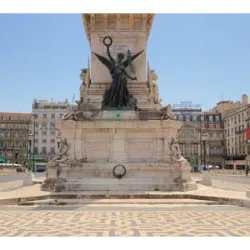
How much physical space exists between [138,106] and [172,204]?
221 inches

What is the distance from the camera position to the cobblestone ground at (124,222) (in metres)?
7.14

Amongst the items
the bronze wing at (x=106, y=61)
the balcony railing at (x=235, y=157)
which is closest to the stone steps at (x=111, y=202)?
the bronze wing at (x=106, y=61)

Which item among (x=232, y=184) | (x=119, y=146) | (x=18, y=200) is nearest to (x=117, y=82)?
(x=119, y=146)

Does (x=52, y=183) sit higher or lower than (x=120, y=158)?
lower

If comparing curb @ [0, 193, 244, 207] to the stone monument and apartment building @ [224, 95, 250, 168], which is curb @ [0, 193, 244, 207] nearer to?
the stone monument

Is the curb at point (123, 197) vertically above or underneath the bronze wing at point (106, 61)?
underneath

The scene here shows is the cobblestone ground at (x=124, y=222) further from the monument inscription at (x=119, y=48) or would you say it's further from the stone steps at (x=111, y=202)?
the monument inscription at (x=119, y=48)

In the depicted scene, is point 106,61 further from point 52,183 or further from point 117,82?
point 52,183

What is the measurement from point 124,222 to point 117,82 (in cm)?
863

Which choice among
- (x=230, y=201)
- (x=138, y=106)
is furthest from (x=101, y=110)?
(x=230, y=201)

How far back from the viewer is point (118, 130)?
49.9 ft

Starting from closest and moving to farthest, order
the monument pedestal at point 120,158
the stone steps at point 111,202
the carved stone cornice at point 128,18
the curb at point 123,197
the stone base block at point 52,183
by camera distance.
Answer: the stone steps at point 111,202, the curb at point 123,197, the stone base block at point 52,183, the monument pedestal at point 120,158, the carved stone cornice at point 128,18

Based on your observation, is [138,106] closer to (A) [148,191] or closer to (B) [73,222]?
(A) [148,191]

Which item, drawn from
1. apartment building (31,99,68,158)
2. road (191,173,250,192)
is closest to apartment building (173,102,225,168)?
apartment building (31,99,68,158)
